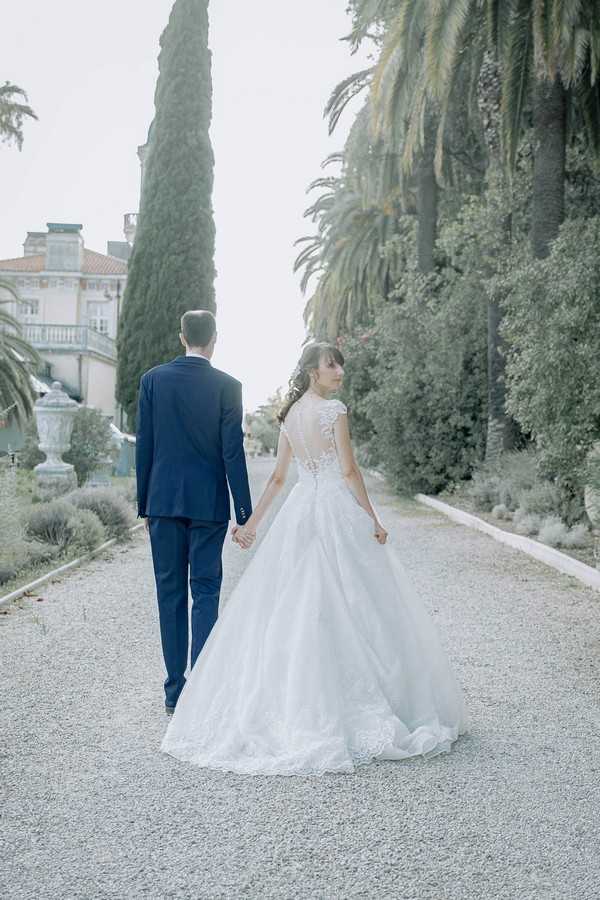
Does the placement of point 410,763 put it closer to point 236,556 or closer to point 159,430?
point 159,430

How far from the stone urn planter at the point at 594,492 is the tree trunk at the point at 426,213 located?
13.6 metres

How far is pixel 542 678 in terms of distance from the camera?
6.46m

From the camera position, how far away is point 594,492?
1174cm

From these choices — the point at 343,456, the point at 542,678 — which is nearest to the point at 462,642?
the point at 542,678

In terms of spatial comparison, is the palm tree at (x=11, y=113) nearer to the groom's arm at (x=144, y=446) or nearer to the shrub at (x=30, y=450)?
the shrub at (x=30, y=450)

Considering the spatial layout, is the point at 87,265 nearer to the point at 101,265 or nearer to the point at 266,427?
the point at 101,265

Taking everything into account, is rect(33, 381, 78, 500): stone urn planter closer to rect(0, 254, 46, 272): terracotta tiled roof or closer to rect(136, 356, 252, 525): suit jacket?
rect(136, 356, 252, 525): suit jacket

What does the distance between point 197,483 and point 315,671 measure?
115 cm

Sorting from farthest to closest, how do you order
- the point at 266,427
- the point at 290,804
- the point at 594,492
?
the point at 266,427, the point at 594,492, the point at 290,804

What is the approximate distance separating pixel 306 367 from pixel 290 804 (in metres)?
2.33

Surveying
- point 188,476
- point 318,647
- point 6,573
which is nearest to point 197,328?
point 188,476

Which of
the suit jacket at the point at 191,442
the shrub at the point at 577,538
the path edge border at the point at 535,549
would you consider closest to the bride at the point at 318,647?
the suit jacket at the point at 191,442

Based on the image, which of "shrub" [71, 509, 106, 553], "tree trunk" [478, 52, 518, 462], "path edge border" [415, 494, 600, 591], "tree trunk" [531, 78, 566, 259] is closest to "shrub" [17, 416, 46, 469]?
"path edge border" [415, 494, 600, 591]

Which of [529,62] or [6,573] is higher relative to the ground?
[529,62]
